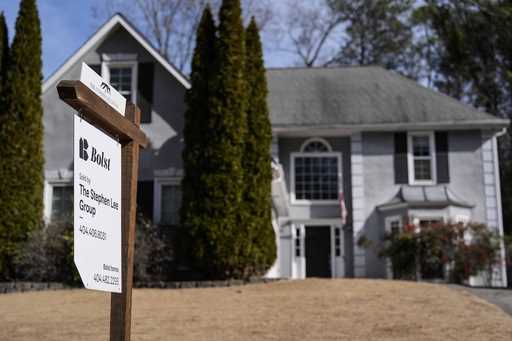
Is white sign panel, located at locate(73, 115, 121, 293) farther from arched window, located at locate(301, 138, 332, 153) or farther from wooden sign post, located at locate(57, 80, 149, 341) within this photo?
arched window, located at locate(301, 138, 332, 153)

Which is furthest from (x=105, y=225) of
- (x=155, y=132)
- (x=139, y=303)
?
(x=155, y=132)

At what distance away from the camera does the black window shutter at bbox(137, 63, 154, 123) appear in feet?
54.4

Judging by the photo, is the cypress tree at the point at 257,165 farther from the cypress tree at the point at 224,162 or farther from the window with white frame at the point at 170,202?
the window with white frame at the point at 170,202

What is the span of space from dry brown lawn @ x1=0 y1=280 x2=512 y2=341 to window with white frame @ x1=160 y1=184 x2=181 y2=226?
425 centimetres

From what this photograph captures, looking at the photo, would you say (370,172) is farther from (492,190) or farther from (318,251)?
(492,190)

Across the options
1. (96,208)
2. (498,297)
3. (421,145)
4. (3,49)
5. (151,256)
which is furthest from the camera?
(421,145)

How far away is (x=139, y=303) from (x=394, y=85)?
1392 centimetres

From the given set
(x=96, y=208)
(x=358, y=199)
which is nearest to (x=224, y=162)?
(x=358, y=199)

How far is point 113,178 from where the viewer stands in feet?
14.4

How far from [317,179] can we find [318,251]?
229 centimetres

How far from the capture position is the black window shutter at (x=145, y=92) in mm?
16594

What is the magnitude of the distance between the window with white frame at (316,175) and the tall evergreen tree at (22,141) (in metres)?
8.24

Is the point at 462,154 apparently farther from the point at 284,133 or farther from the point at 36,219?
the point at 36,219

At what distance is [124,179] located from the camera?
473 cm
